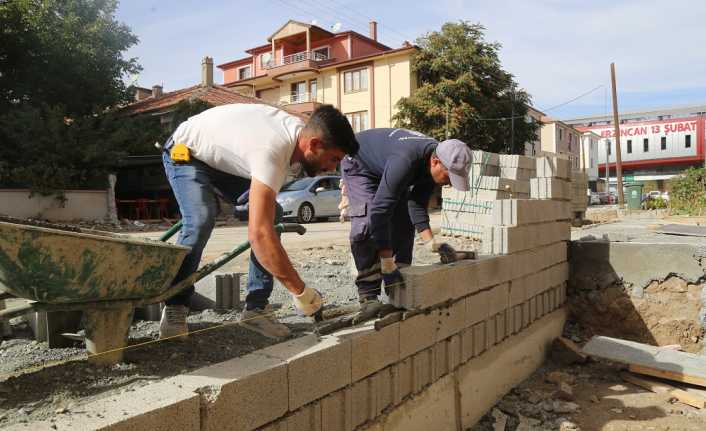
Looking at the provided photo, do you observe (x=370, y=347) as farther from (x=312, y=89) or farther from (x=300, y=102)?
(x=312, y=89)

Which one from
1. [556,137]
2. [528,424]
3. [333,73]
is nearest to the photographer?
[528,424]

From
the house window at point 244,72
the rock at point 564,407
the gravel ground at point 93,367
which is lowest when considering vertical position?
the rock at point 564,407

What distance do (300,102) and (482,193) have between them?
74.2ft

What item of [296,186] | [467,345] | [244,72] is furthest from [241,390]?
[244,72]

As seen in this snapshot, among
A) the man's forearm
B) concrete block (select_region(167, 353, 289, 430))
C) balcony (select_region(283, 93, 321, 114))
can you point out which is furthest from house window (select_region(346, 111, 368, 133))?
concrete block (select_region(167, 353, 289, 430))

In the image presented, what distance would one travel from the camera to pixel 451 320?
3762 mm

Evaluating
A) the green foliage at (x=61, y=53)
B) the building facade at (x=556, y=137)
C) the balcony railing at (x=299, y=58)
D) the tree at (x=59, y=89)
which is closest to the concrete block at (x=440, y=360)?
the tree at (x=59, y=89)

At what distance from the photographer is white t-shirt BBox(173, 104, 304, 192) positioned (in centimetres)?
233

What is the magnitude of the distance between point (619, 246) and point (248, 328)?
4616 mm

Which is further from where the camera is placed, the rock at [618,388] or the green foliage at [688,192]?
the green foliage at [688,192]

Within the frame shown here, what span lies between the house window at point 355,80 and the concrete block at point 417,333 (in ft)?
83.6

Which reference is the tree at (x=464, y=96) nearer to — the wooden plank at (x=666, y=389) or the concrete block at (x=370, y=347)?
the wooden plank at (x=666, y=389)

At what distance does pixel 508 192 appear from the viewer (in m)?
9.05

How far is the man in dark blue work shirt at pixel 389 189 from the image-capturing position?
3160 mm
